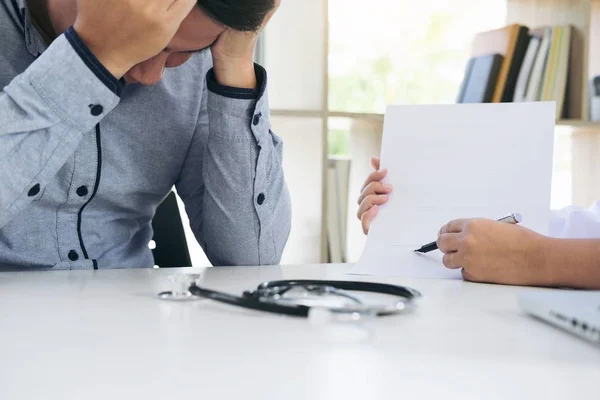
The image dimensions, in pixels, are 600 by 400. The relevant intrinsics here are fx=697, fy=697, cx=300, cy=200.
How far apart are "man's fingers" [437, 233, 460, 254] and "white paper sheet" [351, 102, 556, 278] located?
45 millimetres

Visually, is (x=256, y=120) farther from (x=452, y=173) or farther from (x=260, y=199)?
(x=452, y=173)

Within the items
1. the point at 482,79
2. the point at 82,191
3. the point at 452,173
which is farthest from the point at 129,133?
the point at 482,79

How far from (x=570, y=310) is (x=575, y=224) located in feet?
2.01

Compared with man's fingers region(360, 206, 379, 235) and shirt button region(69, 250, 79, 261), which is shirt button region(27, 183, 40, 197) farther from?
man's fingers region(360, 206, 379, 235)

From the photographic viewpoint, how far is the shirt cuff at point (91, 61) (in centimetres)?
86

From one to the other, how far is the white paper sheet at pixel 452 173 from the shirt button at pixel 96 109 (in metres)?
0.41

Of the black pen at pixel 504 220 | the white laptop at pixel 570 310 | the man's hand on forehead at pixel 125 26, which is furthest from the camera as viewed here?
the black pen at pixel 504 220

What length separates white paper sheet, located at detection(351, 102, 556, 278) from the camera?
3.34ft

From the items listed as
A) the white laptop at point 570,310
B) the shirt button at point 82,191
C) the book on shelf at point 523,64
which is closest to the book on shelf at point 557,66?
the book on shelf at point 523,64

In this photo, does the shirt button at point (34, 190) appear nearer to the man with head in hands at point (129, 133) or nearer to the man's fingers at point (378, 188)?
the man with head in hands at point (129, 133)

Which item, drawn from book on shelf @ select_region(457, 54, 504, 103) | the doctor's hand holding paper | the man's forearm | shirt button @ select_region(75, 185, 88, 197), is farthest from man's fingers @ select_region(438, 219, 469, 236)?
book on shelf @ select_region(457, 54, 504, 103)

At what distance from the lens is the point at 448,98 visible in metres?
2.53

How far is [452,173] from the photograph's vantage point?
1.07m

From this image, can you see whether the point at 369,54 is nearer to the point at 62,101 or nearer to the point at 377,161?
the point at 377,161
